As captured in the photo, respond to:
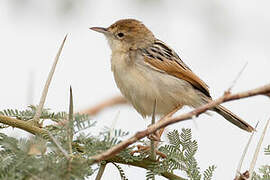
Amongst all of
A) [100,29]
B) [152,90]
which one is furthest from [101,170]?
[100,29]

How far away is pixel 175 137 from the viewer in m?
2.13

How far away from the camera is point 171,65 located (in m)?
4.30

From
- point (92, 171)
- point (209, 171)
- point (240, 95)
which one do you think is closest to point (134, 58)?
point (209, 171)

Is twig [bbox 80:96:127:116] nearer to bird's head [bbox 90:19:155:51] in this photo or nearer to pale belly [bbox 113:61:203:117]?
pale belly [bbox 113:61:203:117]

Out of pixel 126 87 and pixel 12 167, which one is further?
pixel 126 87

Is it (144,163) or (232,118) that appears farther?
(232,118)

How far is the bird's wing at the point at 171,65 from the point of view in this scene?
420cm

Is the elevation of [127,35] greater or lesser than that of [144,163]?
greater

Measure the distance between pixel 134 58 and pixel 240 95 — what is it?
3.11 meters

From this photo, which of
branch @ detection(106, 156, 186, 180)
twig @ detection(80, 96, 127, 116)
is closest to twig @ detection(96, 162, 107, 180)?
branch @ detection(106, 156, 186, 180)

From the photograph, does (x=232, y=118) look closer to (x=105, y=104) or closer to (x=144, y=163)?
(x=105, y=104)

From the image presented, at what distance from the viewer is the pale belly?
4.05 m

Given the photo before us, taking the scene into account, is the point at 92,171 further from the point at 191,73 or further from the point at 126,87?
the point at 191,73

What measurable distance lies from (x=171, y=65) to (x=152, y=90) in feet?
1.32
